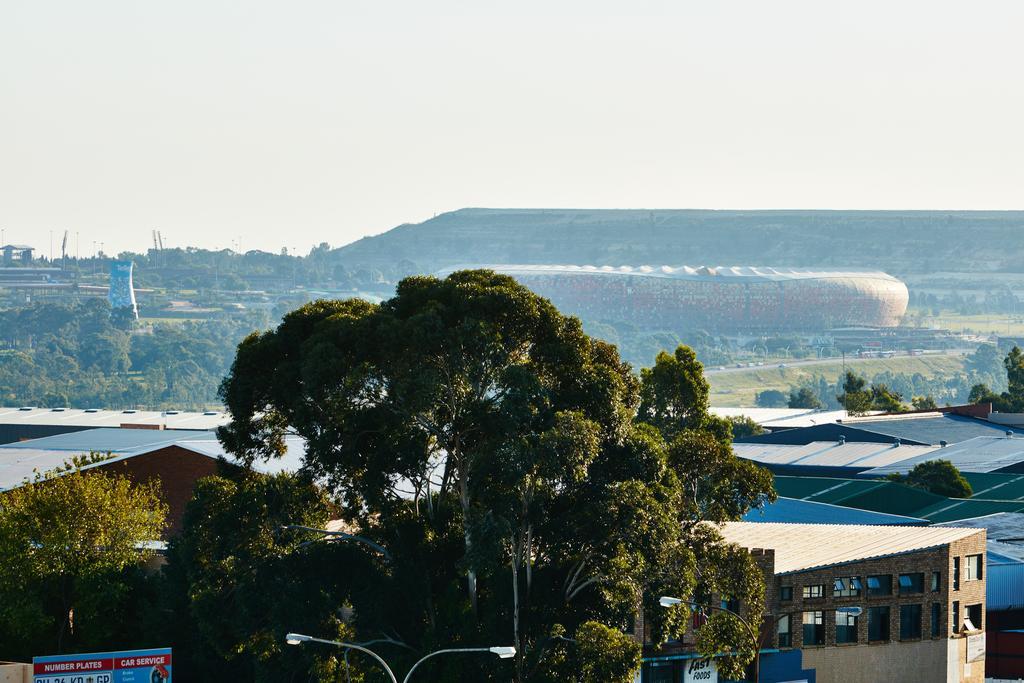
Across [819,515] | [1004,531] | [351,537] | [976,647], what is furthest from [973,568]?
[351,537]

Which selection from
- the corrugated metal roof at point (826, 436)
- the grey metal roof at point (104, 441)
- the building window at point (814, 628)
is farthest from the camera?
the corrugated metal roof at point (826, 436)

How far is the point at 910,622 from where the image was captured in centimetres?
7512

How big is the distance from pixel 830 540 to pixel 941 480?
35.6 m

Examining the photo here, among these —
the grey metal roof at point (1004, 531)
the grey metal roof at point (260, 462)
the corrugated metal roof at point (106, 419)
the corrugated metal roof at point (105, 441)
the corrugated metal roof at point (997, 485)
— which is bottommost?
the corrugated metal roof at point (106, 419)

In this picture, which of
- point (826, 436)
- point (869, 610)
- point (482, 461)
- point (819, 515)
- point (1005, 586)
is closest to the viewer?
point (482, 461)

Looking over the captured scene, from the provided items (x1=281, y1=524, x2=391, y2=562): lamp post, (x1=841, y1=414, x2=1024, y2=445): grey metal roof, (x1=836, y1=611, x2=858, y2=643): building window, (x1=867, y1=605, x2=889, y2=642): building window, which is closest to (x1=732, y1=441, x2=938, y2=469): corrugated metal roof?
(x1=841, y1=414, x2=1024, y2=445): grey metal roof

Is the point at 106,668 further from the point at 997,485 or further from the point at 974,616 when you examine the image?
the point at 997,485

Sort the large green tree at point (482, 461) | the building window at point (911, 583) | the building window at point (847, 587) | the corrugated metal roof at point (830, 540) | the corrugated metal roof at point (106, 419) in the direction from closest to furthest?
1. the large green tree at point (482, 461)
2. the building window at point (847, 587)
3. the corrugated metal roof at point (830, 540)
4. the building window at point (911, 583)
5. the corrugated metal roof at point (106, 419)

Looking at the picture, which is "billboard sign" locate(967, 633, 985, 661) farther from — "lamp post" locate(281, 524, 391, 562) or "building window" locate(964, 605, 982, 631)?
"lamp post" locate(281, 524, 391, 562)

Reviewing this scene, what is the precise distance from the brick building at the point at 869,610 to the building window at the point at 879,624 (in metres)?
0.04

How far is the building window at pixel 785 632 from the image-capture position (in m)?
71.4

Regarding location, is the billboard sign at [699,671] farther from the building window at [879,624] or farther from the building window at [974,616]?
the building window at [974,616]

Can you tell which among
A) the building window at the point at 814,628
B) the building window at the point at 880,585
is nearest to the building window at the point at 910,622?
the building window at the point at 880,585

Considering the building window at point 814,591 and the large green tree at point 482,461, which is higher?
the large green tree at point 482,461
